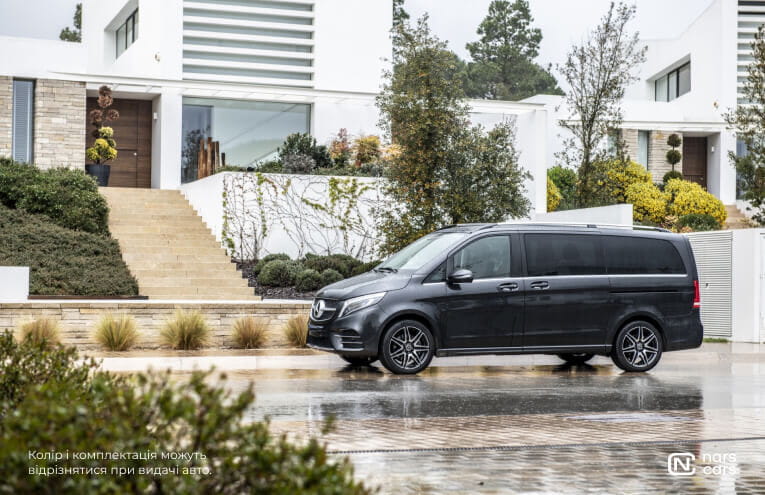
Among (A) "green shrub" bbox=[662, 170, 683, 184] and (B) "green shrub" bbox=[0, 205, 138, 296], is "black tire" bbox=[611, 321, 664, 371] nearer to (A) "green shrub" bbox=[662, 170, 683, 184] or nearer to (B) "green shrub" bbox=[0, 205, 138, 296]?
(B) "green shrub" bbox=[0, 205, 138, 296]

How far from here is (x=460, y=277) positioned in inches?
535

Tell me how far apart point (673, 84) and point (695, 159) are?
695cm

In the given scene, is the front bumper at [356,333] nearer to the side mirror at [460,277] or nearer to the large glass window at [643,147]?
the side mirror at [460,277]

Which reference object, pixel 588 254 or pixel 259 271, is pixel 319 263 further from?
pixel 588 254

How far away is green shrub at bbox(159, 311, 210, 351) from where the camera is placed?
1641 cm

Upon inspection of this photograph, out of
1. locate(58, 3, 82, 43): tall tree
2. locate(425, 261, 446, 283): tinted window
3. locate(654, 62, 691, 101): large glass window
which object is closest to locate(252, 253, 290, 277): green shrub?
locate(425, 261, 446, 283): tinted window

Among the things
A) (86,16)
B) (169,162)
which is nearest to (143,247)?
(169,162)

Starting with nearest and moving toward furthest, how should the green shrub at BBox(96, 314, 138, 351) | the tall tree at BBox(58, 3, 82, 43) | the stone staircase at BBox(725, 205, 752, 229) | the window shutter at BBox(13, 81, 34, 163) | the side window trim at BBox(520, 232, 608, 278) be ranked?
1. the side window trim at BBox(520, 232, 608, 278)
2. the green shrub at BBox(96, 314, 138, 351)
3. the window shutter at BBox(13, 81, 34, 163)
4. the stone staircase at BBox(725, 205, 752, 229)
5. the tall tree at BBox(58, 3, 82, 43)

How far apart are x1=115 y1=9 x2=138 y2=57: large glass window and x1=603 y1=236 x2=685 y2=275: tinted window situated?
77.0 feet

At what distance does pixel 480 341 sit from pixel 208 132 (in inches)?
739

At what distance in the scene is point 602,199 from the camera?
26859 millimetres

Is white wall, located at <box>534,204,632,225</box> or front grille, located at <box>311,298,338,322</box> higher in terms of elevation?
white wall, located at <box>534,204,632,225</box>

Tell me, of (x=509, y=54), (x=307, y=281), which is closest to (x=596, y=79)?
(x=307, y=281)

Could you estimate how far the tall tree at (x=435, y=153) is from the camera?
798 inches
